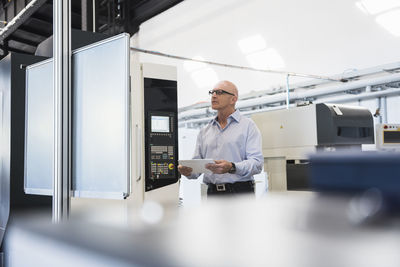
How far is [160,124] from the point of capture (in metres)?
2.09

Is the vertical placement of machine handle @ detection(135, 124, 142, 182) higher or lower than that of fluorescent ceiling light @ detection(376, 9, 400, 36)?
lower

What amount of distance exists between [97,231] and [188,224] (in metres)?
0.20

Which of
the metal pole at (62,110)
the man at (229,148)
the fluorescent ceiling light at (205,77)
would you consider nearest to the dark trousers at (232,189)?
the man at (229,148)

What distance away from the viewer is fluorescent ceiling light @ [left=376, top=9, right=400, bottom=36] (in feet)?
13.6

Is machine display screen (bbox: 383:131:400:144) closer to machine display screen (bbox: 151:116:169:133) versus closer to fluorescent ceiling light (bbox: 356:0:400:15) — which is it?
fluorescent ceiling light (bbox: 356:0:400:15)

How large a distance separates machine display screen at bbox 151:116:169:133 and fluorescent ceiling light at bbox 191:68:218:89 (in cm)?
457

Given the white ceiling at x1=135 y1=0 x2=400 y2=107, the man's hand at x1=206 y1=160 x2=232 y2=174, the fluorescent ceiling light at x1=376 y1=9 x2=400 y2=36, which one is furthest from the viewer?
the white ceiling at x1=135 y1=0 x2=400 y2=107

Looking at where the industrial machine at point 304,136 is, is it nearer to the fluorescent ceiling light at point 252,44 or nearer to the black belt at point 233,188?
the black belt at point 233,188

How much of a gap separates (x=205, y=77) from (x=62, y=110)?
565 cm

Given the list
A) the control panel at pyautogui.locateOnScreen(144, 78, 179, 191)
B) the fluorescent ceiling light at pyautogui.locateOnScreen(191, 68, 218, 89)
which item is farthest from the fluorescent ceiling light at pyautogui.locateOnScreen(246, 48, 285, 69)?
the control panel at pyautogui.locateOnScreen(144, 78, 179, 191)

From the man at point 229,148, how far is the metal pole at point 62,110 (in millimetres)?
1094

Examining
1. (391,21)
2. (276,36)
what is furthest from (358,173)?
(276,36)

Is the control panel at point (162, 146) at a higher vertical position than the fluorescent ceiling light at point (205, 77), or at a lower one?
lower

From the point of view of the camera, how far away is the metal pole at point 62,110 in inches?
49.3
